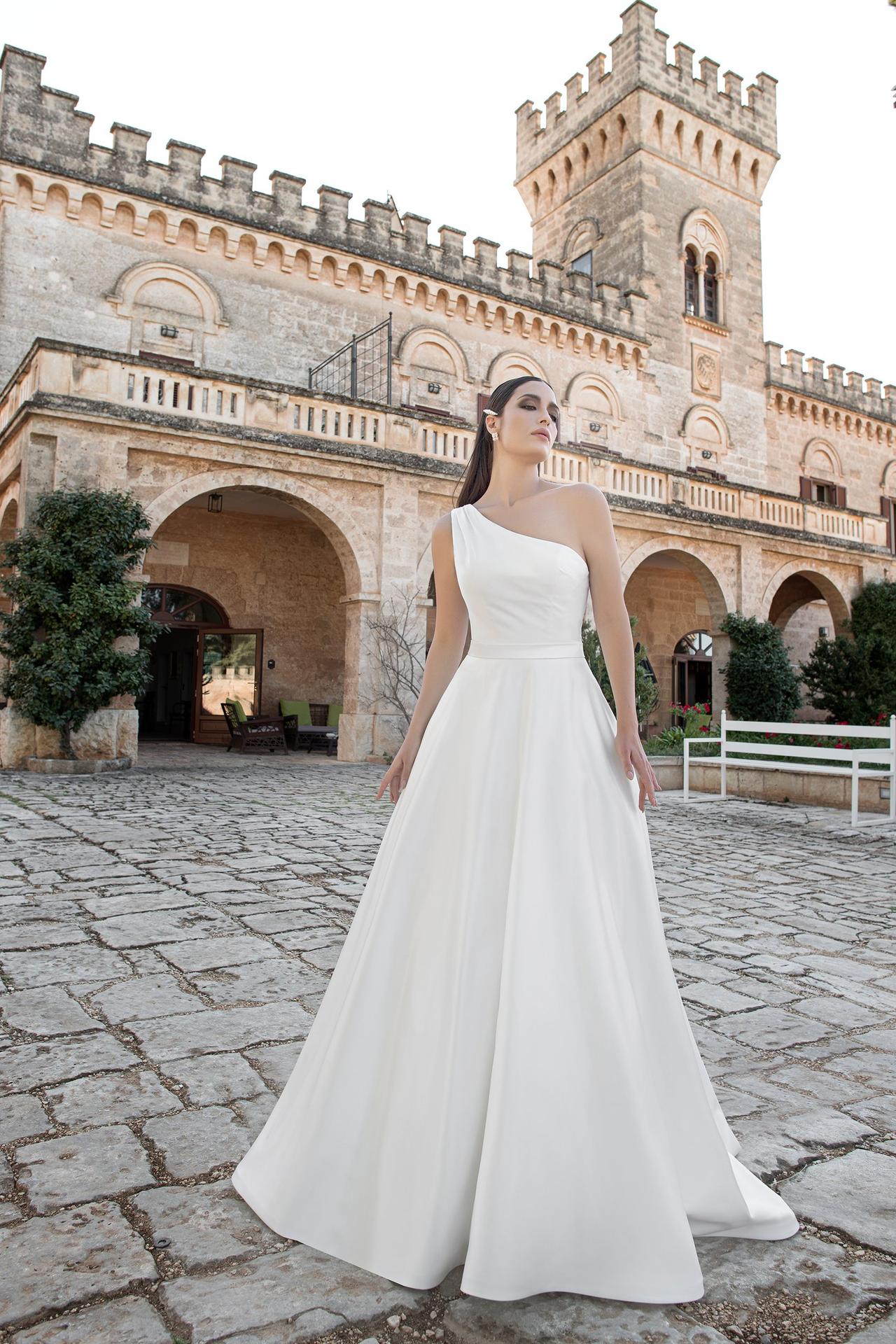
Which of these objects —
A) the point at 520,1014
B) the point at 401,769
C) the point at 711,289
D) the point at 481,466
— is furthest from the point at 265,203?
the point at 520,1014

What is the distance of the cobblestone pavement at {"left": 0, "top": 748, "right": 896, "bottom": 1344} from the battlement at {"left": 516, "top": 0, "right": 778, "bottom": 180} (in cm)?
2175

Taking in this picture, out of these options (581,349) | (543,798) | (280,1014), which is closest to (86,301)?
(581,349)

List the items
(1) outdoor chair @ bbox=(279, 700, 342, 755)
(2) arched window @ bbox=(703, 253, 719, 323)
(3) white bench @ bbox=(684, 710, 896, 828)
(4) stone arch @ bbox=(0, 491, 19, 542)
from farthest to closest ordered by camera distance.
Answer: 1. (2) arched window @ bbox=(703, 253, 719, 323)
2. (1) outdoor chair @ bbox=(279, 700, 342, 755)
3. (4) stone arch @ bbox=(0, 491, 19, 542)
4. (3) white bench @ bbox=(684, 710, 896, 828)

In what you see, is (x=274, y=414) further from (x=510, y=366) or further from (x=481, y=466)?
(x=481, y=466)

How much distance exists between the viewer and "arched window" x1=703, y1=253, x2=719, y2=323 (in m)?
22.9

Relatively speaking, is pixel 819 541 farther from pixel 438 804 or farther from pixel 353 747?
pixel 438 804

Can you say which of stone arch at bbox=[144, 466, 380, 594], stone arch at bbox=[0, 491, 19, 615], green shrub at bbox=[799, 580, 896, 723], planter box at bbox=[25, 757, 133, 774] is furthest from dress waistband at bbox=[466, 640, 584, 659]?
green shrub at bbox=[799, 580, 896, 723]

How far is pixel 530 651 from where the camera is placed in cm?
200

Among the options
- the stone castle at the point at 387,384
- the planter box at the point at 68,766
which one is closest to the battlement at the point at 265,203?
the stone castle at the point at 387,384

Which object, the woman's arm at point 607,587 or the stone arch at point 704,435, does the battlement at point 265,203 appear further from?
the woman's arm at point 607,587

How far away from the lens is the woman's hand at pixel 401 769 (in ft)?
7.30

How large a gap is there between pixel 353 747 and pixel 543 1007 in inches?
468

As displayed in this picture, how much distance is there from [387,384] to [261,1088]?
15278 mm

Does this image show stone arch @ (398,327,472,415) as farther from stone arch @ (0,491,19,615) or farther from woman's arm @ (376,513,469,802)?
woman's arm @ (376,513,469,802)
